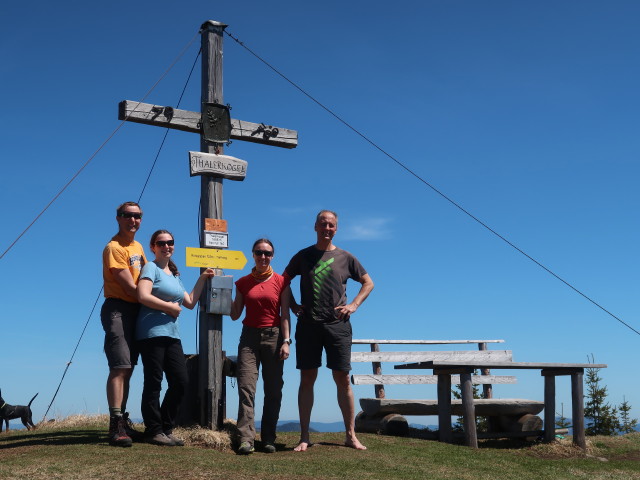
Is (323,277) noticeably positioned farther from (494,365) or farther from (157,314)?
(494,365)

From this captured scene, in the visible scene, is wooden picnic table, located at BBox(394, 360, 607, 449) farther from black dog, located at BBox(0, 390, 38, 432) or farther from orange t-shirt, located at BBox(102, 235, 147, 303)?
black dog, located at BBox(0, 390, 38, 432)

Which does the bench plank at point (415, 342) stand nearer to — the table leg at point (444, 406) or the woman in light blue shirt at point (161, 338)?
the table leg at point (444, 406)

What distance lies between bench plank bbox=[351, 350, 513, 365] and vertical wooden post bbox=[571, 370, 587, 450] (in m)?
1.42

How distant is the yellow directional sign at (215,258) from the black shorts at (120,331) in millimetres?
1283

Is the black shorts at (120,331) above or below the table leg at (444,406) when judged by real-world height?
above

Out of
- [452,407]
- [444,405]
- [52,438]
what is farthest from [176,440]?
[452,407]

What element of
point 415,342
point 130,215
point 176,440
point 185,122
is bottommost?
point 176,440

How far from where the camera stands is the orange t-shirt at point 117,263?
745cm

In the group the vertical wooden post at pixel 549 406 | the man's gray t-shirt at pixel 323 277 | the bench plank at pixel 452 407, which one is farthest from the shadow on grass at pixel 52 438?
the vertical wooden post at pixel 549 406

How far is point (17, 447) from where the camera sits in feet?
26.0

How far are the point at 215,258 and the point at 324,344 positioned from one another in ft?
6.07

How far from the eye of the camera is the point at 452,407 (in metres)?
12.0

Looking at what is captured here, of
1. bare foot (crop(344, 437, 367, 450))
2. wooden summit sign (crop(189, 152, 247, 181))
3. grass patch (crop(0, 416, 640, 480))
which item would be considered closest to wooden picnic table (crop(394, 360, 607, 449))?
grass patch (crop(0, 416, 640, 480))

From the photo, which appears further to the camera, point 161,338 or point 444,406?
point 444,406
